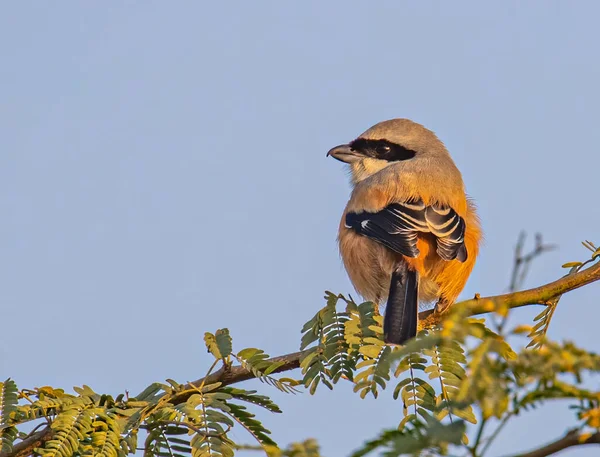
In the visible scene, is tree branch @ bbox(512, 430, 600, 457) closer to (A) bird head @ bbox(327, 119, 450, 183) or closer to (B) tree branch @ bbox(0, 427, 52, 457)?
(B) tree branch @ bbox(0, 427, 52, 457)

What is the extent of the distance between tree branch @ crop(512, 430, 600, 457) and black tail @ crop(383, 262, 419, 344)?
6.15 feet

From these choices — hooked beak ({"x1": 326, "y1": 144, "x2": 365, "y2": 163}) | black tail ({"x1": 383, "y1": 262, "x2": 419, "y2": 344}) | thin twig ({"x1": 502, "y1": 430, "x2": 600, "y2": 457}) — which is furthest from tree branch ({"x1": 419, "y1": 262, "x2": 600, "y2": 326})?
hooked beak ({"x1": 326, "y1": 144, "x2": 365, "y2": 163})

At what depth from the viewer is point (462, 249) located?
4238 mm

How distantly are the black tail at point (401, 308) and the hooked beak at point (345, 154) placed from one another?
1.64 metres

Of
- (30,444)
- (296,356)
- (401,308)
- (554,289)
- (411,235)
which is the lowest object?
(30,444)

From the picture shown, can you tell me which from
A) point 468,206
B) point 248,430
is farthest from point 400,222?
point 248,430

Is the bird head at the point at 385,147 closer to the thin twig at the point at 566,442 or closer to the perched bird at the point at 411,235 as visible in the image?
the perched bird at the point at 411,235

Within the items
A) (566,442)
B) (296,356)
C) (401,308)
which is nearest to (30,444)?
(296,356)

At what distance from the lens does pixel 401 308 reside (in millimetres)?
3486

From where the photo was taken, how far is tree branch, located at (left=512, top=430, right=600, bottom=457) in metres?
0.99

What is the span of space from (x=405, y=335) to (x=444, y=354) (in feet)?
1.23

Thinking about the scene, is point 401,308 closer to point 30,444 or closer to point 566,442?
point 30,444

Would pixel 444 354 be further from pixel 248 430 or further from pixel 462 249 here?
pixel 462 249

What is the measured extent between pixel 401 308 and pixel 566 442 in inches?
97.3
